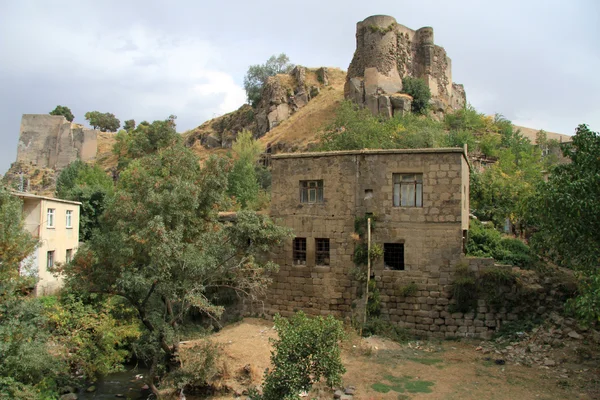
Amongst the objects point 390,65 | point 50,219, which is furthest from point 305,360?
point 390,65

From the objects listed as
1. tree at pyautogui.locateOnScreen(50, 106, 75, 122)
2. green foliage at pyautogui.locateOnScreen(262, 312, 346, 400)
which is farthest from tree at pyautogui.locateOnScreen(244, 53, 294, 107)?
green foliage at pyautogui.locateOnScreen(262, 312, 346, 400)

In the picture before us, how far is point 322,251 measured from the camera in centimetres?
1862

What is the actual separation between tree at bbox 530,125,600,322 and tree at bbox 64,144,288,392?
959 centimetres

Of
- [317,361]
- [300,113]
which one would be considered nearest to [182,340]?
[317,361]

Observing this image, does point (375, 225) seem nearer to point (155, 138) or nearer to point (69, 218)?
point (69, 218)

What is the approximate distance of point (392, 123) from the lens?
118 ft

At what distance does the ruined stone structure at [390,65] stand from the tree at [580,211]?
3097 centimetres

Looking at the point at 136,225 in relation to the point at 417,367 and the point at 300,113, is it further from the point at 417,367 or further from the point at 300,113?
the point at 300,113

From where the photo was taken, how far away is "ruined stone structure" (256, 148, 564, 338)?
16.8 metres

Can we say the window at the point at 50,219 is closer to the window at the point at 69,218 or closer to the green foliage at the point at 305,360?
the window at the point at 69,218

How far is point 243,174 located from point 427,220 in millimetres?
21542

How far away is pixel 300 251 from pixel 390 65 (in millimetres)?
31713

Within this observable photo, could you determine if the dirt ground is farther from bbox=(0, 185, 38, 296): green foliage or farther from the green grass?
bbox=(0, 185, 38, 296): green foliage

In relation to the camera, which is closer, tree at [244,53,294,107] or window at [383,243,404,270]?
window at [383,243,404,270]
